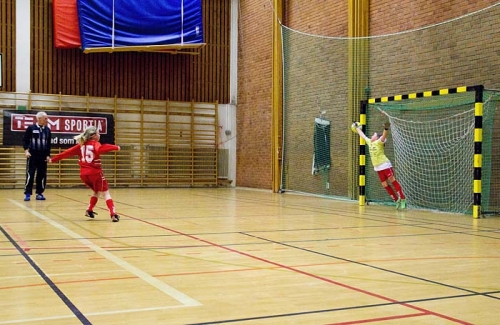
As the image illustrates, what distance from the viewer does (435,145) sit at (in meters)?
11.2

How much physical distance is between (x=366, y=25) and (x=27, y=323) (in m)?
12.3

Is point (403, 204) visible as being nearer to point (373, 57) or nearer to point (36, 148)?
point (373, 57)

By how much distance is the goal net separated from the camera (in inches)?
407

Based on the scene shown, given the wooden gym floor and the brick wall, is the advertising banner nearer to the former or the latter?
the brick wall

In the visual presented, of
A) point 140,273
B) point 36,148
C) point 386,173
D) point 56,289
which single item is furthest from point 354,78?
point 56,289

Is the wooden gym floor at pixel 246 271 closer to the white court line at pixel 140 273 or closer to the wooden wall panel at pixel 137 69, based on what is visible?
the white court line at pixel 140 273

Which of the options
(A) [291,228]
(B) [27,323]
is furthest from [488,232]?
(B) [27,323]

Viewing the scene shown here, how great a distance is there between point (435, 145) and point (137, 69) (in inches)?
440

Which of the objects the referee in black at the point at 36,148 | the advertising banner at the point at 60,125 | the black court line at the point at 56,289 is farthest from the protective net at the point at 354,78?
the black court line at the point at 56,289

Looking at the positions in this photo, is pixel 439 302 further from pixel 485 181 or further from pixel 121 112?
pixel 121 112

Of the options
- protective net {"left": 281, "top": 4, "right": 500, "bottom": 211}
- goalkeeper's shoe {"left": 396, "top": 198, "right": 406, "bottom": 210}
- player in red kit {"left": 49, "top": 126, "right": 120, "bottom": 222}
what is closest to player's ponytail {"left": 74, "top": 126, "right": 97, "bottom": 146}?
player in red kit {"left": 49, "top": 126, "right": 120, "bottom": 222}

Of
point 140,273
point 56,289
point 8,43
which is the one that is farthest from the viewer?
point 8,43

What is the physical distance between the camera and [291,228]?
7883 millimetres

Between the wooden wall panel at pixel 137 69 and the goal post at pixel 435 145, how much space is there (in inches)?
337
